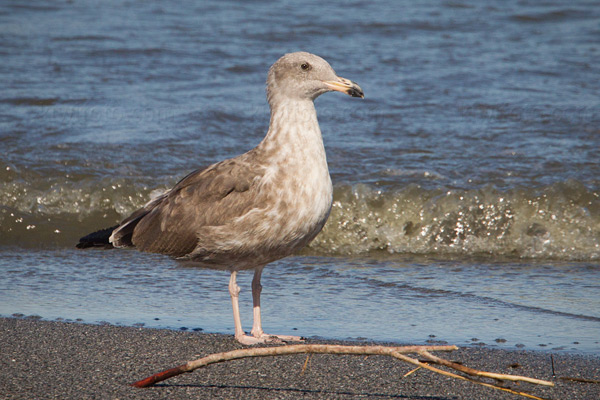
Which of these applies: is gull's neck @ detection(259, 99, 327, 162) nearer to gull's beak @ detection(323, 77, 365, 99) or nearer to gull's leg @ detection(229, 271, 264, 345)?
gull's beak @ detection(323, 77, 365, 99)

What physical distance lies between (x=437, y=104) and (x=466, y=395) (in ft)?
24.5

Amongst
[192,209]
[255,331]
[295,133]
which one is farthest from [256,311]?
[295,133]

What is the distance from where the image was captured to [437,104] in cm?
1089

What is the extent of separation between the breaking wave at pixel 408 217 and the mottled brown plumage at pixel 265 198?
7.84 feet

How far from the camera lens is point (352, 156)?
29.4ft

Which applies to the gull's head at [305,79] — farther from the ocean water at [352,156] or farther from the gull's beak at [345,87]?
the ocean water at [352,156]

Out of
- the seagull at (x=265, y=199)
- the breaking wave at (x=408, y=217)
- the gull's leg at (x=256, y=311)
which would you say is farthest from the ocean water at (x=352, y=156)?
the seagull at (x=265, y=199)

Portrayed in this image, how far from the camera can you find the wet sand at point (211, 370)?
3.79 meters

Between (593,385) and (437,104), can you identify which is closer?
(593,385)

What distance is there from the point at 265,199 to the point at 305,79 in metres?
0.76

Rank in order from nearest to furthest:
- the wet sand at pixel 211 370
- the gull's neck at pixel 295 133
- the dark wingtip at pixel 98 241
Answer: the wet sand at pixel 211 370, the gull's neck at pixel 295 133, the dark wingtip at pixel 98 241

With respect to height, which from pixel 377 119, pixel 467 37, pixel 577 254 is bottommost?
pixel 577 254

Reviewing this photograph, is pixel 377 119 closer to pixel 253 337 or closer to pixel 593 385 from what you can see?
pixel 253 337

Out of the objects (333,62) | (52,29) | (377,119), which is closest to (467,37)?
(333,62)
